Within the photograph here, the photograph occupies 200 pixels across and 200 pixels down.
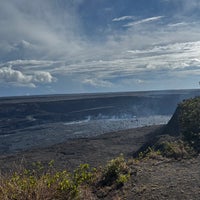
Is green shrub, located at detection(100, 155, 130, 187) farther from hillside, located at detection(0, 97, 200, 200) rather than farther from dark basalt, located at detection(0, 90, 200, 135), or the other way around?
dark basalt, located at detection(0, 90, 200, 135)

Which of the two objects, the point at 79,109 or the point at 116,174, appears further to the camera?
the point at 79,109

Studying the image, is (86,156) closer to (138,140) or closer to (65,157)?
(65,157)

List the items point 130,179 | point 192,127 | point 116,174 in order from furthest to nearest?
point 192,127, point 116,174, point 130,179

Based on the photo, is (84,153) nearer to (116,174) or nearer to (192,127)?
(192,127)

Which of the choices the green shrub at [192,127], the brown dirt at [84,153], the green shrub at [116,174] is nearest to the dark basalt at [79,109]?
the brown dirt at [84,153]

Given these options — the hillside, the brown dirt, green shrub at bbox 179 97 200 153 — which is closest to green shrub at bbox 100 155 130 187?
the hillside

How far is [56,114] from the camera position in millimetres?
84188

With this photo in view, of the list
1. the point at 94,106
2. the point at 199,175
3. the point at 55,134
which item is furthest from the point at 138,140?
the point at 94,106

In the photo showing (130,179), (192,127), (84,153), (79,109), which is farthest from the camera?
(79,109)

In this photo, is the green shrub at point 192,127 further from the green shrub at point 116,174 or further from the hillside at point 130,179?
the green shrub at point 116,174

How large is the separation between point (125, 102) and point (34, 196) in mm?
93208

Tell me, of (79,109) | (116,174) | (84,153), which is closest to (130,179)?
(116,174)

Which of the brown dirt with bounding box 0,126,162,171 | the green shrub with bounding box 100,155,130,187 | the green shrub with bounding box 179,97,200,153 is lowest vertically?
the brown dirt with bounding box 0,126,162,171

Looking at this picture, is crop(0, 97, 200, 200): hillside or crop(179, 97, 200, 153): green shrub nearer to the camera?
crop(0, 97, 200, 200): hillside
